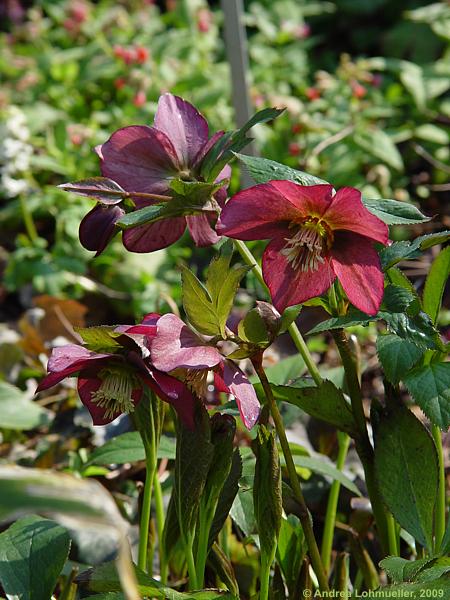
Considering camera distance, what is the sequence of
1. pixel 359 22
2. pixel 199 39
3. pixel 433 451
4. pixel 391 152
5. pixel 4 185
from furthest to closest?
pixel 359 22 → pixel 199 39 → pixel 391 152 → pixel 4 185 → pixel 433 451

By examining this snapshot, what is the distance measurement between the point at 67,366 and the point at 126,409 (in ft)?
0.23

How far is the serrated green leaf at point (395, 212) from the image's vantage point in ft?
2.42

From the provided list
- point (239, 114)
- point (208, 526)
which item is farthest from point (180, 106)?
point (239, 114)

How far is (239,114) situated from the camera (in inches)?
75.5

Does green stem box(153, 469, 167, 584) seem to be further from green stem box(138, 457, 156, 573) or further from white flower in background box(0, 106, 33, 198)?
white flower in background box(0, 106, 33, 198)

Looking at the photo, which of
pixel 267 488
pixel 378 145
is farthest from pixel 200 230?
pixel 378 145

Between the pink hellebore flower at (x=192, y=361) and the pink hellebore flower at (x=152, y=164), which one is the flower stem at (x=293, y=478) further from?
the pink hellebore flower at (x=152, y=164)

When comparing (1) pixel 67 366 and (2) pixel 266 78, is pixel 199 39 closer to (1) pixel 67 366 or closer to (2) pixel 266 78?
(2) pixel 266 78

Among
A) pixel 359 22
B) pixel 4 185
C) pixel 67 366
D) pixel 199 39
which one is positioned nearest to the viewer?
pixel 67 366

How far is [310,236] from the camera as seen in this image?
0.75 m

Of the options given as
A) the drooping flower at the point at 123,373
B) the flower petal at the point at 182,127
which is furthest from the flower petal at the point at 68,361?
the flower petal at the point at 182,127

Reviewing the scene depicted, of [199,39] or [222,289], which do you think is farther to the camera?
[199,39]

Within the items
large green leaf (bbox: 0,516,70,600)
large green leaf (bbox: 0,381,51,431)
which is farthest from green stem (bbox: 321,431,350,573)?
large green leaf (bbox: 0,381,51,431)

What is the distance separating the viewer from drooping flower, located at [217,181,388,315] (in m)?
0.72
